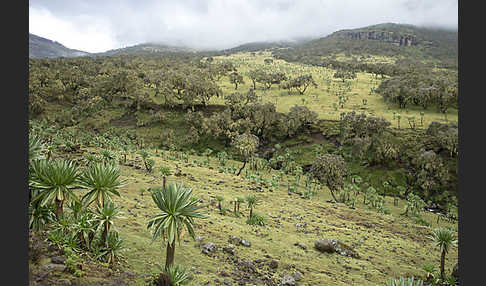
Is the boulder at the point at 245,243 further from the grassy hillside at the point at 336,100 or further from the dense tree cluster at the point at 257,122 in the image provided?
the grassy hillside at the point at 336,100

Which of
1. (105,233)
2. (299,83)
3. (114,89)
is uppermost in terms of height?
(299,83)

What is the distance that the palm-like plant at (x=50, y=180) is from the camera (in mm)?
9070

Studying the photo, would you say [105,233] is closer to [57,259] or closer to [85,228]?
[85,228]

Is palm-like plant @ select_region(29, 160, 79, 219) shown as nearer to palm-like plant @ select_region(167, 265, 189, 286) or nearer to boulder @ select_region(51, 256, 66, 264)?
boulder @ select_region(51, 256, 66, 264)

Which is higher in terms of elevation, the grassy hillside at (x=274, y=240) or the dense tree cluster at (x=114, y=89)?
the dense tree cluster at (x=114, y=89)

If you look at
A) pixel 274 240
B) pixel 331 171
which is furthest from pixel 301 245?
pixel 331 171

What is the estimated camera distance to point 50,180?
9.19 meters

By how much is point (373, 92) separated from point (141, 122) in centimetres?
6585

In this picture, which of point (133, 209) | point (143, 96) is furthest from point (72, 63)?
point (133, 209)

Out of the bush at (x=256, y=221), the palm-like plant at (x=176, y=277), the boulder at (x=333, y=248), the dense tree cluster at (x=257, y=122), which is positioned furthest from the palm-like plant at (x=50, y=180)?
the dense tree cluster at (x=257, y=122)

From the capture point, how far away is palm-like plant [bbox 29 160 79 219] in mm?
9070

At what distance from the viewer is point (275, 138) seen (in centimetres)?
6028

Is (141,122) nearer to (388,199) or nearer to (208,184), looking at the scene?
(208,184)

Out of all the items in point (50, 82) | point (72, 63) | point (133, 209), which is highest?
point (72, 63)
